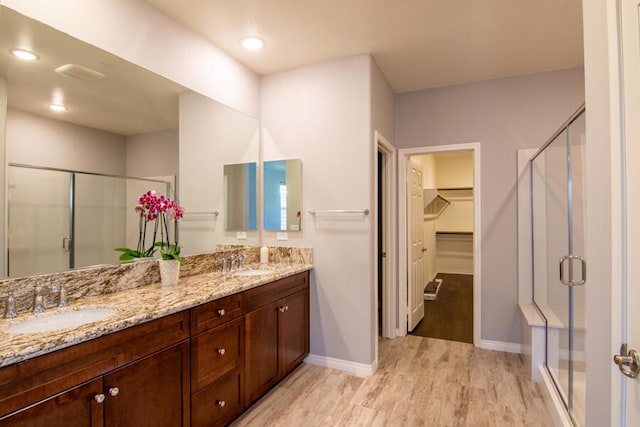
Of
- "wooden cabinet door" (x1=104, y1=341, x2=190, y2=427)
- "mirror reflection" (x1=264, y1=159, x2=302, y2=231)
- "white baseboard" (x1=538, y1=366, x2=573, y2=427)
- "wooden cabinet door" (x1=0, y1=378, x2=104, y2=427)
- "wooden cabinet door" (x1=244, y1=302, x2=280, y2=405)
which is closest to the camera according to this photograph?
"wooden cabinet door" (x1=0, y1=378, x2=104, y2=427)

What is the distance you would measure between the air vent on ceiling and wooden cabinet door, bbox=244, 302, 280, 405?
5.44 ft

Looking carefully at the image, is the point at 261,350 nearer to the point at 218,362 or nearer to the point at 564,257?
the point at 218,362

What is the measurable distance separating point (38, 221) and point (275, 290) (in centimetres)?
142

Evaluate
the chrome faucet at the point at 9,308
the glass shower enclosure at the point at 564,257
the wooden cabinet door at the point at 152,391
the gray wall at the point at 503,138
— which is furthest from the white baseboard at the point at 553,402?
the chrome faucet at the point at 9,308

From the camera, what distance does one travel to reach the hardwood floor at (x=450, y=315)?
11.9ft

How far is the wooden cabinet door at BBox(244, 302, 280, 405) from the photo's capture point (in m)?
2.14

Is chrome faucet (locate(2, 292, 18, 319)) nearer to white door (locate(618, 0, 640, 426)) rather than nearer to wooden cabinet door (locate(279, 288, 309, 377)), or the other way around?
wooden cabinet door (locate(279, 288, 309, 377))

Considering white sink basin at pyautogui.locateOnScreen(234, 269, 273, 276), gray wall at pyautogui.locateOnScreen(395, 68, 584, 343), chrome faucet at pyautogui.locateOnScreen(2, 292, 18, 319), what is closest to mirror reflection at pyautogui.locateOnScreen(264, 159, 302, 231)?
white sink basin at pyautogui.locateOnScreen(234, 269, 273, 276)

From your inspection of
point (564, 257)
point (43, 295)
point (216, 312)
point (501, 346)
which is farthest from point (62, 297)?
point (501, 346)

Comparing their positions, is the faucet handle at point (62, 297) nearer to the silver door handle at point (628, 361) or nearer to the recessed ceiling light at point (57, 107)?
the recessed ceiling light at point (57, 107)

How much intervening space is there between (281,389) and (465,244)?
5848 mm

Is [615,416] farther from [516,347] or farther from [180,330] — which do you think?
[516,347]

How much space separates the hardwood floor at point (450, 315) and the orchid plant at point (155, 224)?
9.03 ft

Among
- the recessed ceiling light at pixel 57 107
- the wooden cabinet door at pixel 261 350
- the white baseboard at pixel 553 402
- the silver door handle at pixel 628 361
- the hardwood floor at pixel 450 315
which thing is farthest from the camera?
the hardwood floor at pixel 450 315
